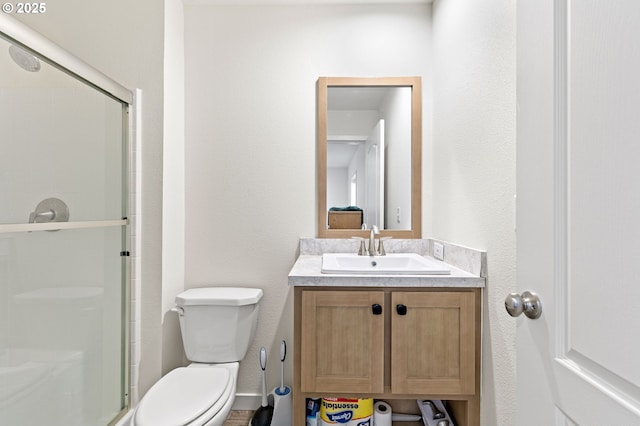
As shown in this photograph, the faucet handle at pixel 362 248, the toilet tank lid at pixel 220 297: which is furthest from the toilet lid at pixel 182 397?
the faucet handle at pixel 362 248

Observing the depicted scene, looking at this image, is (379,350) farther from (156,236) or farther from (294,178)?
(156,236)

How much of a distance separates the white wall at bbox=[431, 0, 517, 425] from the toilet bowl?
1.07m

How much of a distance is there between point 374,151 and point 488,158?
0.78 m

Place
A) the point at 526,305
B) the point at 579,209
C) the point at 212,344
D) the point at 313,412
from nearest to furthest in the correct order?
the point at 579,209
the point at 526,305
the point at 313,412
the point at 212,344

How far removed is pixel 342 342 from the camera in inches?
54.1

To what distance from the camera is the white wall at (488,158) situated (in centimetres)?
117

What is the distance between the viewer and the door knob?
66cm

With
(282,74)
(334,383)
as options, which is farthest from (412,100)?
(334,383)

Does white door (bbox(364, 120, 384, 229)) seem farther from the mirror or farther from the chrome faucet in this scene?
the chrome faucet

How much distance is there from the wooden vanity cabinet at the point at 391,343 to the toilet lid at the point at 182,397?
383 millimetres

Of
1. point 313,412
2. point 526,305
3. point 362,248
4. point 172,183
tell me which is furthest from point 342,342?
point 172,183

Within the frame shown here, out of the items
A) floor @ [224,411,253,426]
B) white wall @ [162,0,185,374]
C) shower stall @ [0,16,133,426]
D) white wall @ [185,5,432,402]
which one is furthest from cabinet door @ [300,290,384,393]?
shower stall @ [0,16,133,426]

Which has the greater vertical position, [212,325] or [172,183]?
[172,183]

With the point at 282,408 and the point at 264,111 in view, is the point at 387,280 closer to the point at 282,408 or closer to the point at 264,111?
the point at 282,408
